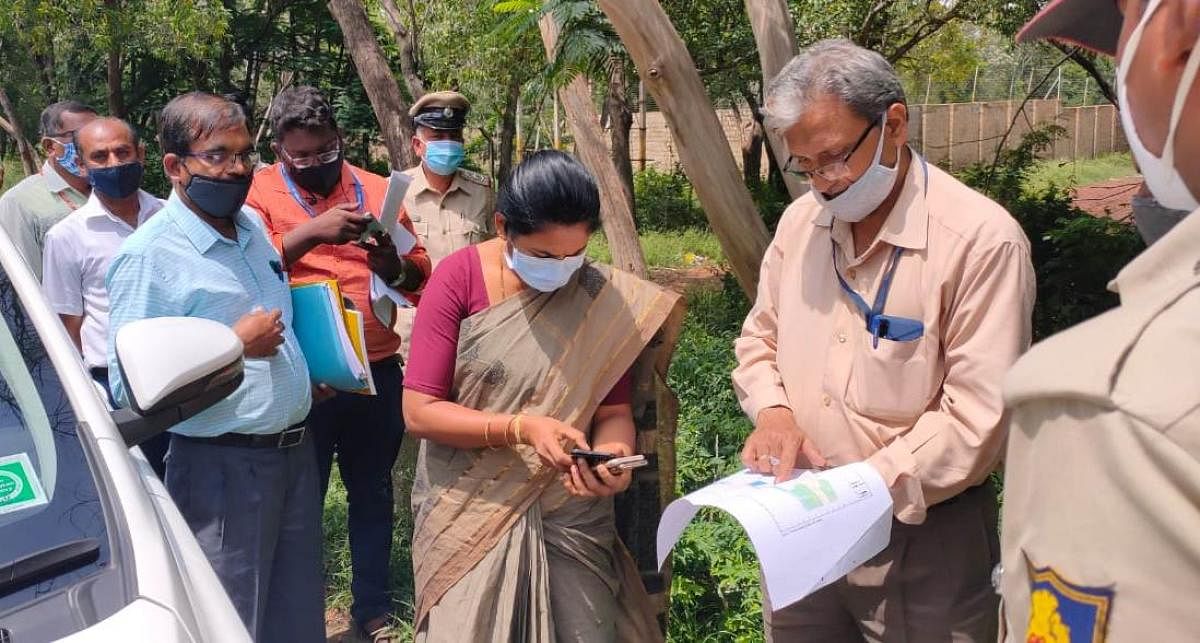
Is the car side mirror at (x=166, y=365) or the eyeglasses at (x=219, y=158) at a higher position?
the eyeglasses at (x=219, y=158)

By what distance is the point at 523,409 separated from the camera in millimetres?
2648

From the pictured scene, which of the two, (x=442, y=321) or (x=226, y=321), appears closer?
(x=442, y=321)

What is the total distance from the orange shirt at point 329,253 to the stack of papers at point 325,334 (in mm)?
628

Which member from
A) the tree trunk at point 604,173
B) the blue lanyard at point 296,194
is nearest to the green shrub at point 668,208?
the tree trunk at point 604,173

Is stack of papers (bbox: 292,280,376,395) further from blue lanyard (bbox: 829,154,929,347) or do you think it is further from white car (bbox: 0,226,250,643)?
blue lanyard (bbox: 829,154,929,347)

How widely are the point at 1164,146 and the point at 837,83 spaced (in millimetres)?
1314

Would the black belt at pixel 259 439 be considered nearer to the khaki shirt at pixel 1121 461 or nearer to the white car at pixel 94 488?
the white car at pixel 94 488

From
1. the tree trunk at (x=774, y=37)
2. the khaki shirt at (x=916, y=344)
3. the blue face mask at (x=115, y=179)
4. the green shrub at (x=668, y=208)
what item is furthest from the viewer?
the green shrub at (x=668, y=208)

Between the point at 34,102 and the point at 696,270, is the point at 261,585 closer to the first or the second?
the point at 696,270

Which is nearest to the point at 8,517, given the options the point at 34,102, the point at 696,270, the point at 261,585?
the point at 261,585

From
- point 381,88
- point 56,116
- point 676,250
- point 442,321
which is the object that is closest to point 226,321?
point 442,321

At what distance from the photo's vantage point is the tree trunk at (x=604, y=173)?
4988mm

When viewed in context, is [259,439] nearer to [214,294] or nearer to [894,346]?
[214,294]

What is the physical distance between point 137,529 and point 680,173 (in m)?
18.7
